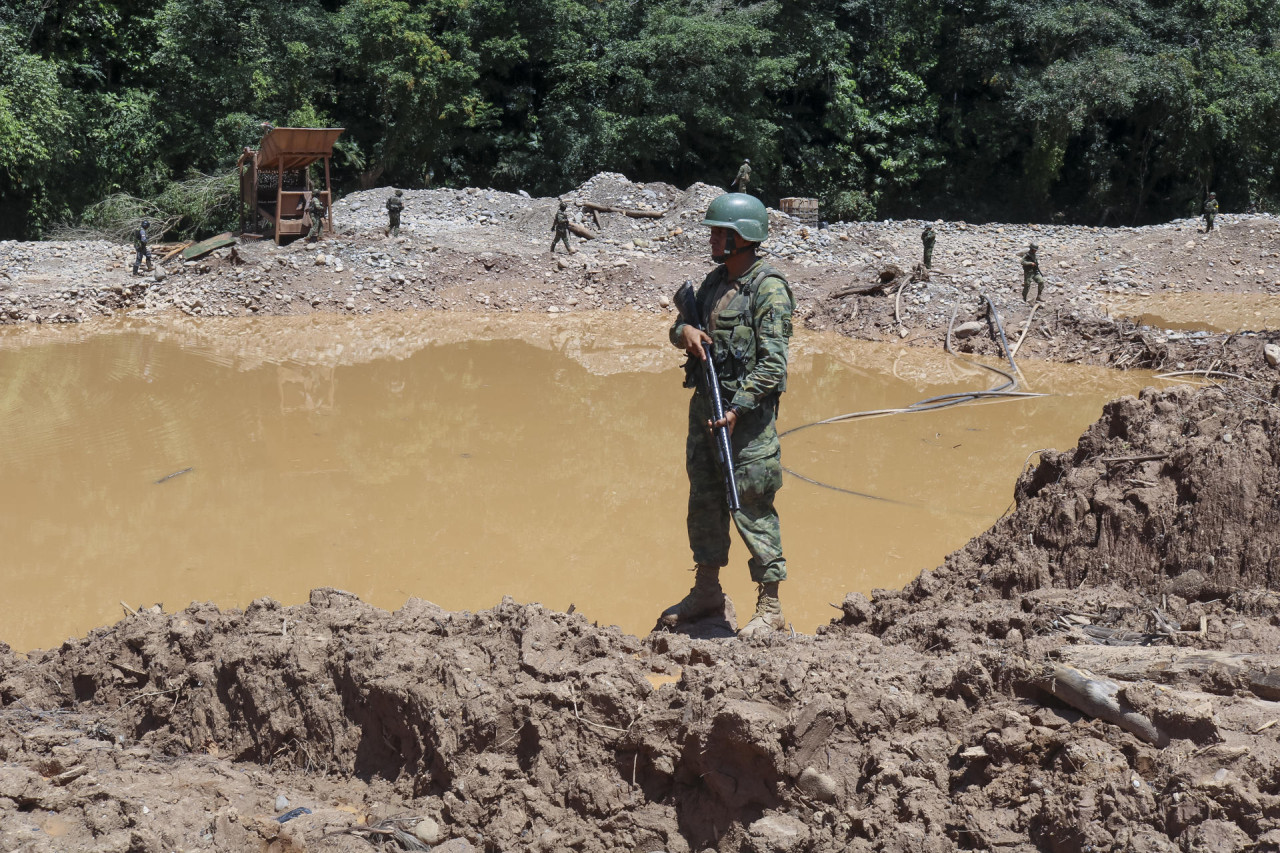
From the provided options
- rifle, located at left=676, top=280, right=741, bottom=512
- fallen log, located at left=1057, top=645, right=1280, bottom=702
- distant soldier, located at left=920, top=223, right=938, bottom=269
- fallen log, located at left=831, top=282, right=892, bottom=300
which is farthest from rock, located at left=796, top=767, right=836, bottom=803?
distant soldier, located at left=920, top=223, right=938, bottom=269

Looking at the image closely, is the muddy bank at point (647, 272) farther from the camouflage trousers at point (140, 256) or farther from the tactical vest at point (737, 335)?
the tactical vest at point (737, 335)

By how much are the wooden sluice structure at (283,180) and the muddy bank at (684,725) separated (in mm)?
12593

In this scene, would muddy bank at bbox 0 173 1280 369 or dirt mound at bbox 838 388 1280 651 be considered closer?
dirt mound at bbox 838 388 1280 651

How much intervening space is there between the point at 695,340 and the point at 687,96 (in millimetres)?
Result: 20076

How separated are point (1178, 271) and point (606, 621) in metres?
14.7

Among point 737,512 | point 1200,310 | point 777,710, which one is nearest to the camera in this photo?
point 777,710

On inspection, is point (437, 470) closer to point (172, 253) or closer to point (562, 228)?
point (562, 228)

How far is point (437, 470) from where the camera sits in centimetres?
805

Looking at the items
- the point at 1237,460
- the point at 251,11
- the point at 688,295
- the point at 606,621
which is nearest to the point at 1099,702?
the point at 1237,460

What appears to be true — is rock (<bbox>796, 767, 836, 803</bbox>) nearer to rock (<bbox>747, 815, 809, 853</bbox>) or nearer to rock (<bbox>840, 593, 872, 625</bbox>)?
rock (<bbox>747, 815, 809, 853</bbox>)

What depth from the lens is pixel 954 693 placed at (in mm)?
3234

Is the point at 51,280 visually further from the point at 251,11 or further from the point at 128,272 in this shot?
the point at 251,11

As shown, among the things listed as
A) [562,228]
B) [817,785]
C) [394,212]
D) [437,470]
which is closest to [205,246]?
[394,212]

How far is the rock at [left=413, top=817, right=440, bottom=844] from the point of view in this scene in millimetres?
3123
